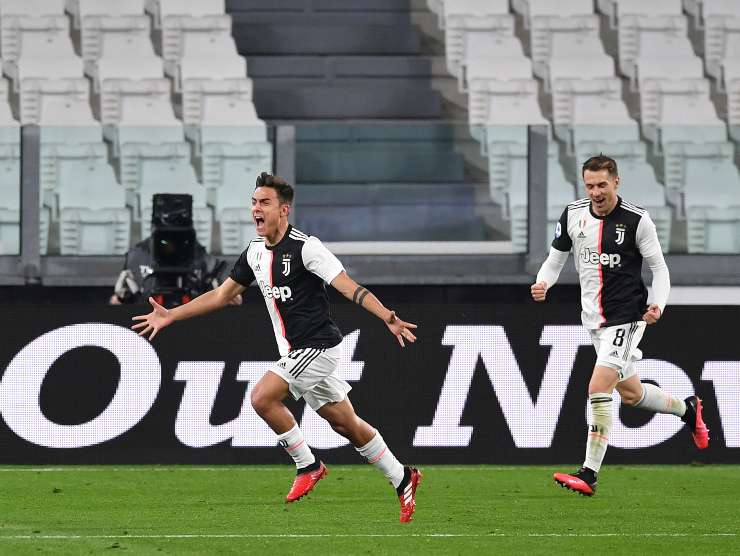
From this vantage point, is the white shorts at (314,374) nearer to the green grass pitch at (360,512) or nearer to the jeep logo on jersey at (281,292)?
the jeep logo on jersey at (281,292)

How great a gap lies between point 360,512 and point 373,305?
1524 millimetres

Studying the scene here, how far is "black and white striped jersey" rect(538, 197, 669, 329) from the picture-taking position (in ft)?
29.7

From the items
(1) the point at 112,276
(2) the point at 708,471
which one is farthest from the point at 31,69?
(2) the point at 708,471

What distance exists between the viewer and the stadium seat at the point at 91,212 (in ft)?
43.7

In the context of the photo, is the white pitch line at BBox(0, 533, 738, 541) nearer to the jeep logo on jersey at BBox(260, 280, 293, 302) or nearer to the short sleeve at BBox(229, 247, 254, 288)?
the jeep logo on jersey at BBox(260, 280, 293, 302)

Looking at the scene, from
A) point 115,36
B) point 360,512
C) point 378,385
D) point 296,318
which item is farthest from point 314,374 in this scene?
point 115,36

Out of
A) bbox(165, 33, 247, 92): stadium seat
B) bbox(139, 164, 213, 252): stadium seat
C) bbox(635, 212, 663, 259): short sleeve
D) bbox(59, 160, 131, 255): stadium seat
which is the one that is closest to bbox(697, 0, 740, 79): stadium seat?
bbox(165, 33, 247, 92): stadium seat

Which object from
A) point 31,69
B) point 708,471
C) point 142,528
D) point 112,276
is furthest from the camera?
point 31,69

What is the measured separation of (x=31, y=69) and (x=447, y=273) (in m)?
6.51

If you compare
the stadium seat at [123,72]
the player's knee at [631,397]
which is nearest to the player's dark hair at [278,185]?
the player's knee at [631,397]

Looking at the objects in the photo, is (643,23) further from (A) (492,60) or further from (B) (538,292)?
(B) (538,292)

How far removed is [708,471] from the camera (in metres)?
11.0

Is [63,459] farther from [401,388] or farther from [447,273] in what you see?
[447,273]

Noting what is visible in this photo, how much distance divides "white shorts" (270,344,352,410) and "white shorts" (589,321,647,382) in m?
1.78
